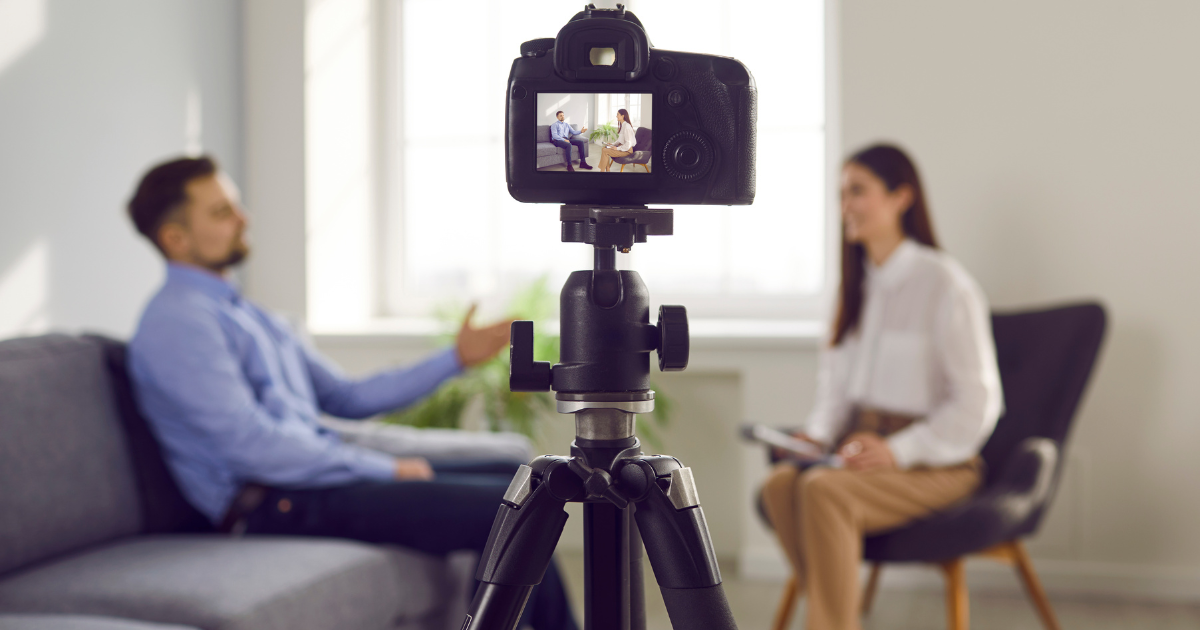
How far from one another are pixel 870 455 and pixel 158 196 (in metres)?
1.70

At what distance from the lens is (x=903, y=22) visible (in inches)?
112

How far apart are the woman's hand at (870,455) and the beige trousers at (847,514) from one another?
2cm

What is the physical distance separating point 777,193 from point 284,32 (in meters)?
2.01

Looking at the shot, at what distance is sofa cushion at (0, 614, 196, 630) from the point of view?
1.24m

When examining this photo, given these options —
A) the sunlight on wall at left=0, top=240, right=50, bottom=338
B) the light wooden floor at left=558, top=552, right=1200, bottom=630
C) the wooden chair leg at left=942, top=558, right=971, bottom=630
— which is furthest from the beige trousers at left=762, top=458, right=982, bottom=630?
the sunlight on wall at left=0, top=240, right=50, bottom=338

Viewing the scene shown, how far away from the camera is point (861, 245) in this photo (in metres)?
2.40

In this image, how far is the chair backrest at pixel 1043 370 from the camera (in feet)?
7.74

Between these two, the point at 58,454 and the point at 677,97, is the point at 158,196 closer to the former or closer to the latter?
the point at 58,454

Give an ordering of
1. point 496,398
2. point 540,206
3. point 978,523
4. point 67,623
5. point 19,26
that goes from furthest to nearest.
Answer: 1. point 540,206
2. point 496,398
3. point 19,26
4. point 978,523
5. point 67,623

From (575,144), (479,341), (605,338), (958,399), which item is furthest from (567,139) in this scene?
(958,399)

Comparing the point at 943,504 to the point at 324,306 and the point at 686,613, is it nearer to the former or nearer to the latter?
the point at 686,613

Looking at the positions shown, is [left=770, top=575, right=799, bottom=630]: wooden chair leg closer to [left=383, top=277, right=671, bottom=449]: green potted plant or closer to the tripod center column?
[left=383, top=277, right=671, bottom=449]: green potted plant

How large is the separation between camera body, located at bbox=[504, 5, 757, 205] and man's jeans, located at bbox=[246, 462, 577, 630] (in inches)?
44.8

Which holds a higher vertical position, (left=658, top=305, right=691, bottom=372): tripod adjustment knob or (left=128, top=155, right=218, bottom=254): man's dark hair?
(left=128, top=155, right=218, bottom=254): man's dark hair
